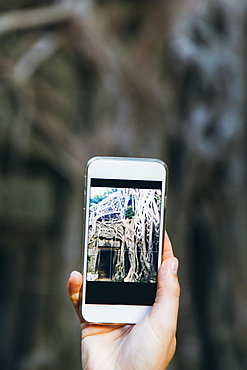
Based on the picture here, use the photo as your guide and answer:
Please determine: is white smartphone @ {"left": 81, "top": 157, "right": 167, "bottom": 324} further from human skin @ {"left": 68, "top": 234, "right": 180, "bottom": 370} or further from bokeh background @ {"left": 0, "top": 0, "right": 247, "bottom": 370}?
bokeh background @ {"left": 0, "top": 0, "right": 247, "bottom": 370}

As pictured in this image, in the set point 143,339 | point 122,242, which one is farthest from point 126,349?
point 122,242

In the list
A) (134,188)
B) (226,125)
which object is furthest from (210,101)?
(134,188)

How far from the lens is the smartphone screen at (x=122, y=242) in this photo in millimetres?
645

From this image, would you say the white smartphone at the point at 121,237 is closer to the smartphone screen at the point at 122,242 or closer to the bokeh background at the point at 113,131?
the smartphone screen at the point at 122,242

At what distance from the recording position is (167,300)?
0.60 meters

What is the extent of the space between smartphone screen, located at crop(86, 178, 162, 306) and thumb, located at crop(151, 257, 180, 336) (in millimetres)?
22

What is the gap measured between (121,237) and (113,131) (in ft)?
3.27

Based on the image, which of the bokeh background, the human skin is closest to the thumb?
the human skin

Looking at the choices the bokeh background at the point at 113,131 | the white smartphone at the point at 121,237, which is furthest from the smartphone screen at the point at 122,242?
the bokeh background at the point at 113,131

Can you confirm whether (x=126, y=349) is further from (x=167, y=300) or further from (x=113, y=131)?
(x=113, y=131)

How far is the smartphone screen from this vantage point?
2.12 feet

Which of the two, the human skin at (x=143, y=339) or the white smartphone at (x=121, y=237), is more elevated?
the white smartphone at (x=121, y=237)

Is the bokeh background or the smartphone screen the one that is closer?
the smartphone screen

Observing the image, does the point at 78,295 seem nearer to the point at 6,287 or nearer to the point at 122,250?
the point at 122,250
